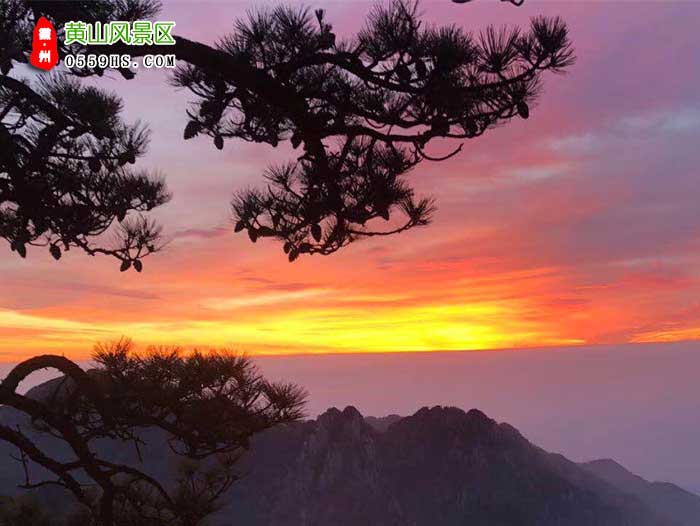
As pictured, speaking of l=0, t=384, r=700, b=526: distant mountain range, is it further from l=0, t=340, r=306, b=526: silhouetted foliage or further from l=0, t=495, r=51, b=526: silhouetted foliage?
l=0, t=340, r=306, b=526: silhouetted foliage

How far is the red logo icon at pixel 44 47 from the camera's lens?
4559mm

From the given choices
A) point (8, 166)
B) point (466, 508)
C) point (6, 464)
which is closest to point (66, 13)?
point (8, 166)

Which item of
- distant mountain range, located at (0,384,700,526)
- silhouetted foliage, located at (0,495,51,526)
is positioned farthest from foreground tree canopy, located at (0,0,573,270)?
distant mountain range, located at (0,384,700,526)

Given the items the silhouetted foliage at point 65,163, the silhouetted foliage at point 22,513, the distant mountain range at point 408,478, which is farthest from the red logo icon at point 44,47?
the distant mountain range at point 408,478

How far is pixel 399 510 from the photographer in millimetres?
65812

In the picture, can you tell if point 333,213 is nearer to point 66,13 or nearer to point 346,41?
point 346,41

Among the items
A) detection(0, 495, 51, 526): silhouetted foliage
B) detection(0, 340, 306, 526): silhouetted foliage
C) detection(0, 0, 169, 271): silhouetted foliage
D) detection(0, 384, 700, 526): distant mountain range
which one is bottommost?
detection(0, 384, 700, 526): distant mountain range

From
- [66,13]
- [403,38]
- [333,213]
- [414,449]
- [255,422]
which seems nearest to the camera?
[403,38]

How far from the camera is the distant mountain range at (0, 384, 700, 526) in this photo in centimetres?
6378

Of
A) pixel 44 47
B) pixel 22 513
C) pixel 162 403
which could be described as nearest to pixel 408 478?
pixel 22 513

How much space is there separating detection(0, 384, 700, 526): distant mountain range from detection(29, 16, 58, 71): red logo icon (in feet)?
192

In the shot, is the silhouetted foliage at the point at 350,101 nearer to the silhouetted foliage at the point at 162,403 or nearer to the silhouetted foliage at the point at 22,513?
the silhouetted foliage at the point at 162,403

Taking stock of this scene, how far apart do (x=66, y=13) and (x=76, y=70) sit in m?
0.38

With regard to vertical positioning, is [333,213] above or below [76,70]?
below
